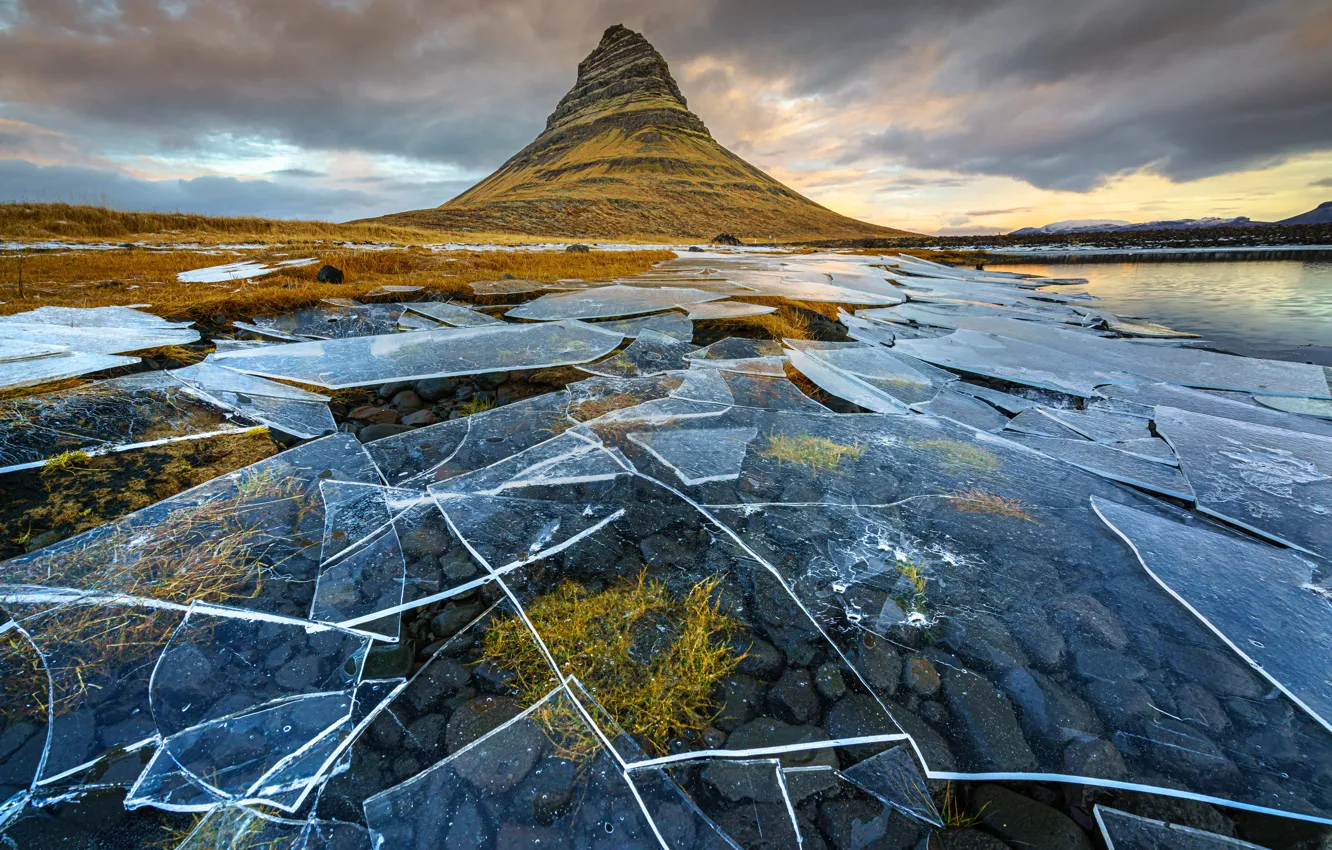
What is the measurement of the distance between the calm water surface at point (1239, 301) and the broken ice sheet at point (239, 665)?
7820mm

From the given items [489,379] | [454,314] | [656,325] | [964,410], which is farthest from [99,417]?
[964,410]

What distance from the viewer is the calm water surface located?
5715 mm

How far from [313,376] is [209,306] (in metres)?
2.45

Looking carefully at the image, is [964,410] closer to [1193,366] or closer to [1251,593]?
[1251,593]

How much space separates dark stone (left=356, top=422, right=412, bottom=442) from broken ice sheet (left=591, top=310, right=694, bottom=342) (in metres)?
1.94

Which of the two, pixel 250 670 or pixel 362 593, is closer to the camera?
pixel 250 670

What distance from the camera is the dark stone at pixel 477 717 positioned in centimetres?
117

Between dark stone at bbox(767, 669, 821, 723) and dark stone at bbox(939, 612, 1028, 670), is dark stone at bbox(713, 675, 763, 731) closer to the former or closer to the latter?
dark stone at bbox(767, 669, 821, 723)

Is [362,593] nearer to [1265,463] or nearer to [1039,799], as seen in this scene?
[1039,799]

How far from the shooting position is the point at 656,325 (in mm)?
4414

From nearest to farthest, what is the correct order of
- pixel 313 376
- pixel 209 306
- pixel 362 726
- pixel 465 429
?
pixel 362 726
pixel 465 429
pixel 313 376
pixel 209 306

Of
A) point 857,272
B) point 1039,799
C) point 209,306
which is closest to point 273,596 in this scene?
point 1039,799

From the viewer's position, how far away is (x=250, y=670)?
1269mm

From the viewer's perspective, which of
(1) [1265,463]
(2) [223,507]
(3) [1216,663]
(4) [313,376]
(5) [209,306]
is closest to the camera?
(3) [1216,663]
